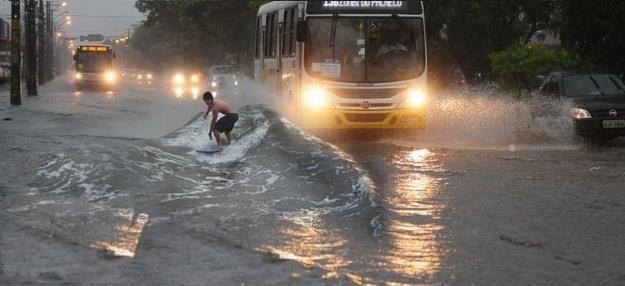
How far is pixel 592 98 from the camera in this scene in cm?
1736

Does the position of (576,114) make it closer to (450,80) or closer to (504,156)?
(504,156)

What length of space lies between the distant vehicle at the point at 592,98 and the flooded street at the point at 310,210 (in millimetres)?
477

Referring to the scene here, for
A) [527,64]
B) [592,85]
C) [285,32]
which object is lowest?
[592,85]

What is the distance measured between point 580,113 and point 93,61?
147ft

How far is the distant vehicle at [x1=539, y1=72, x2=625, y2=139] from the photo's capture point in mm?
16672

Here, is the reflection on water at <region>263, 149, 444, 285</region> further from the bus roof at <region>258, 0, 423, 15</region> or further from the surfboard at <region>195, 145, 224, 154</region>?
the bus roof at <region>258, 0, 423, 15</region>

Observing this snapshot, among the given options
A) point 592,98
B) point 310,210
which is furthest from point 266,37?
point 310,210

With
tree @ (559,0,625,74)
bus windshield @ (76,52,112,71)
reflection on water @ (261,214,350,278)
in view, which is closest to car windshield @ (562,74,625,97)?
tree @ (559,0,625,74)

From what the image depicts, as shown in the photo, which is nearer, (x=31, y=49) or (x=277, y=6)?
(x=277, y=6)

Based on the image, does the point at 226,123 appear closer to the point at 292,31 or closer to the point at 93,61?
the point at 292,31

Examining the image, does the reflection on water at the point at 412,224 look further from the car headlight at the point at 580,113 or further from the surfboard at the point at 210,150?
the car headlight at the point at 580,113

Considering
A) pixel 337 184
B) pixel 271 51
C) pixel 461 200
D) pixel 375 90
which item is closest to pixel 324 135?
pixel 375 90

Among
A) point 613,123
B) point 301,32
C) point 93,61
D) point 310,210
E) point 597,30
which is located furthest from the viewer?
point 93,61

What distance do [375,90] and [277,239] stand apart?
9.23 m
